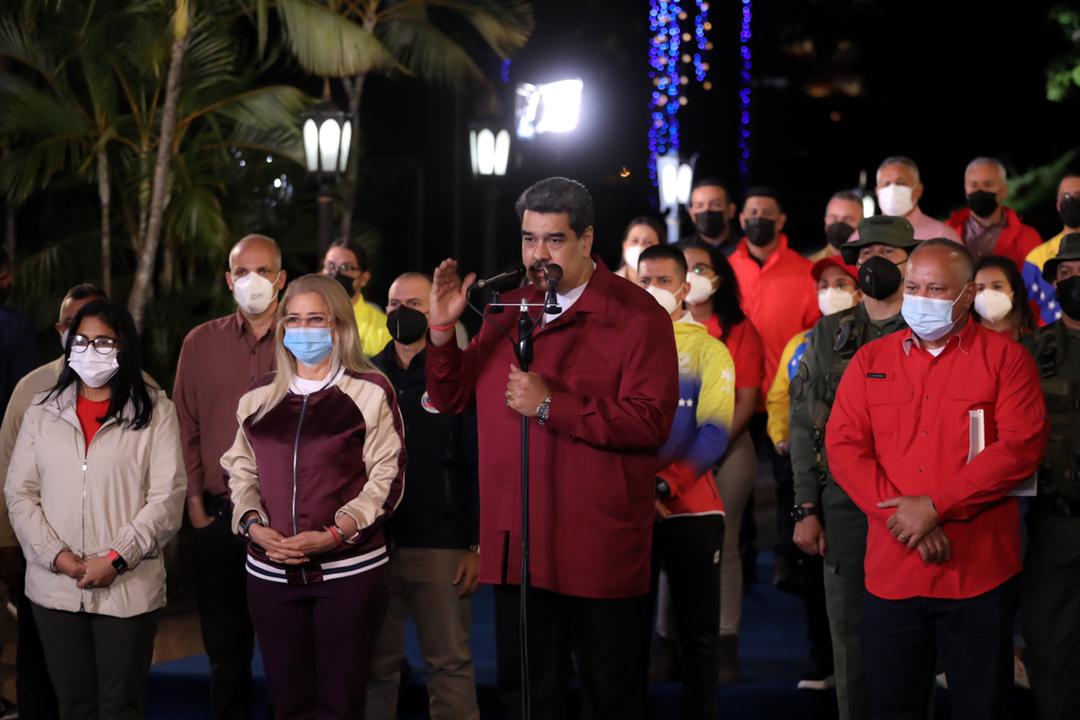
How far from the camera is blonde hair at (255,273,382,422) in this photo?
5.42 metres

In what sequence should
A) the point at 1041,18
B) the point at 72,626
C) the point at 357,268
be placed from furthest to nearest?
the point at 1041,18 < the point at 357,268 < the point at 72,626

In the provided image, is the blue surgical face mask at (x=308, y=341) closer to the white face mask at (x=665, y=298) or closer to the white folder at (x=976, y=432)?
the white face mask at (x=665, y=298)

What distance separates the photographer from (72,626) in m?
5.41

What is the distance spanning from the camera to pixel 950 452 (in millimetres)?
4941

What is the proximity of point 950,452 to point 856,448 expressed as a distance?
333 mm

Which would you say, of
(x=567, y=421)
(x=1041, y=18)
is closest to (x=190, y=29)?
(x=567, y=421)

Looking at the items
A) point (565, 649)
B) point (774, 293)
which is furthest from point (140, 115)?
point (565, 649)

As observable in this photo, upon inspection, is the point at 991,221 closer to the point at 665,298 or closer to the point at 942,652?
the point at 665,298

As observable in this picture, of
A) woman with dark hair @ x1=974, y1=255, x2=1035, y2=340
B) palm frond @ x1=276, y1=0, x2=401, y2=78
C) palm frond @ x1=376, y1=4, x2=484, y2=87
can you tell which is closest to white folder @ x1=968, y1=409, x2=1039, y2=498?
woman with dark hair @ x1=974, y1=255, x2=1035, y2=340

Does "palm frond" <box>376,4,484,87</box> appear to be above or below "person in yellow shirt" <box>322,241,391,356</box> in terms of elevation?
above

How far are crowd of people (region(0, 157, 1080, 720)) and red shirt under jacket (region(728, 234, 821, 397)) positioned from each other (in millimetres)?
1352

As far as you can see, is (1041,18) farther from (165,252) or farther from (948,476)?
(948,476)

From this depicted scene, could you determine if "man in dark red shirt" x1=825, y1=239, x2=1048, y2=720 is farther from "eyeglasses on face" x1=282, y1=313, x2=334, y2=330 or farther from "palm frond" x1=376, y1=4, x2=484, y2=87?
"palm frond" x1=376, y1=4, x2=484, y2=87

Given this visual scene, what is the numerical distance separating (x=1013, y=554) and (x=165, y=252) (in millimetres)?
8427
